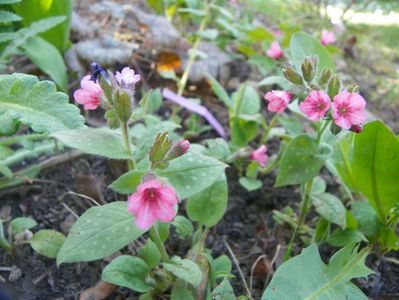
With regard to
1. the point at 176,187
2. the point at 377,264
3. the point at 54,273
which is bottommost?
the point at 54,273

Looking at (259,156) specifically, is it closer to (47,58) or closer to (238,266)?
(238,266)

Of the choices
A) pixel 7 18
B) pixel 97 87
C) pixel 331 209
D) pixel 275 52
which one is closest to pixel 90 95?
pixel 97 87

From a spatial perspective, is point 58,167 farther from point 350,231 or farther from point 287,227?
point 350,231

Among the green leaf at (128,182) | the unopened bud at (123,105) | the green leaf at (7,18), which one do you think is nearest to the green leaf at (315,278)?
the green leaf at (128,182)

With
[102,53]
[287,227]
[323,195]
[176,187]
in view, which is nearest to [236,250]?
[287,227]

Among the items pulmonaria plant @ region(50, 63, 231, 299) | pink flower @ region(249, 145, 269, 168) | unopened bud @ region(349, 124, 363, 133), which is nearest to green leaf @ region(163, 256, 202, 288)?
pulmonaria plant @ region(50, 63, 231, 299)

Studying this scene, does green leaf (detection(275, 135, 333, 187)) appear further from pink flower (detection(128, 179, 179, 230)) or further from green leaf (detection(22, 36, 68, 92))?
green leaf (detection(22, 36, 68, 92))
